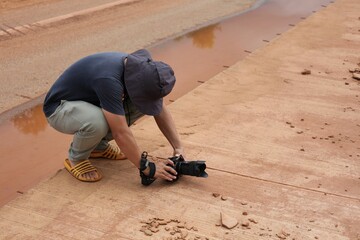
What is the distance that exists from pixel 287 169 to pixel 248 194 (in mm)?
489

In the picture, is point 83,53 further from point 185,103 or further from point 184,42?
point 185,103

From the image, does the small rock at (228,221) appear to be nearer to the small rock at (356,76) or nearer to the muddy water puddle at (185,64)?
the muddy water puddle at (185,64)

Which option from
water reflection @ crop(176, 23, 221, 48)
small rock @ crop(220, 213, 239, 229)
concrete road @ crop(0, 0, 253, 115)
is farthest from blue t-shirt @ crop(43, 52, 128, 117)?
water reflection @ crop(176, 23, 221, 48)

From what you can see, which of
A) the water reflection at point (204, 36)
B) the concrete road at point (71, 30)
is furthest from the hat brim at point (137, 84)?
the water reflection at point (204, 36)

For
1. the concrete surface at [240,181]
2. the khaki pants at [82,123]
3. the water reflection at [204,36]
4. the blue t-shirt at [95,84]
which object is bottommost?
the water reflection at [204,36]

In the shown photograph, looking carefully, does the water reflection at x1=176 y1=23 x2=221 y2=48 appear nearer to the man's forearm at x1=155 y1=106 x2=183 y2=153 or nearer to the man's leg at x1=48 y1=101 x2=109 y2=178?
the man's forearm at x1=155 y1=106 x2=183 y2=153

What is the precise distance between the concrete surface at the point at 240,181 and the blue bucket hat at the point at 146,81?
65 centimetres

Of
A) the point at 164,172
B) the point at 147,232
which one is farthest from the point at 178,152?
the point at 147,232

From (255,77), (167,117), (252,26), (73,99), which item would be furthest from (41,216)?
(252,26)

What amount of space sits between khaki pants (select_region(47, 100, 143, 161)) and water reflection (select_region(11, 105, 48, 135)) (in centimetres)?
140

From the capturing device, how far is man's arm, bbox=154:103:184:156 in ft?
12.2

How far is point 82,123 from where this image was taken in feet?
11.3

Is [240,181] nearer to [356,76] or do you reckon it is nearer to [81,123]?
[81,123]

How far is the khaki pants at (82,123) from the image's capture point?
133 inches
